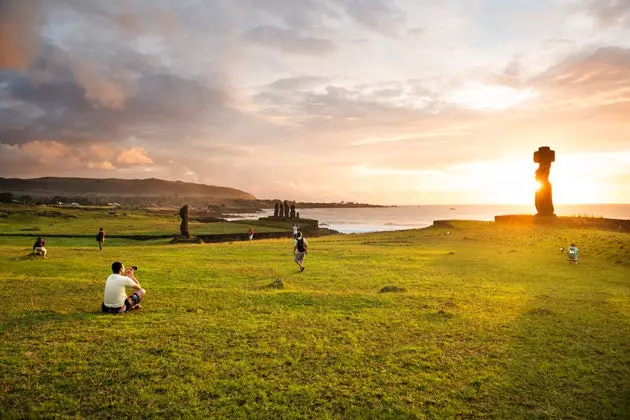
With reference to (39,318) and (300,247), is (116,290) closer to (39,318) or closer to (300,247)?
(39,318)

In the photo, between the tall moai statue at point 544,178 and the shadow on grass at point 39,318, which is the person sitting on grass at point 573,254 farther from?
the shadow on grass at point 39,318

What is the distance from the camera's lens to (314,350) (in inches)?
417

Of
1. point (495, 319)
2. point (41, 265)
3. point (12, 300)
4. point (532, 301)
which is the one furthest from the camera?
point (41, 265)

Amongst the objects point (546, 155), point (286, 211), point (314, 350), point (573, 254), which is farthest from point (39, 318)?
point (286, 211)

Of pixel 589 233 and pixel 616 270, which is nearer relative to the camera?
pixel 616 270

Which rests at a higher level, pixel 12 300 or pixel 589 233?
pixel 589 233

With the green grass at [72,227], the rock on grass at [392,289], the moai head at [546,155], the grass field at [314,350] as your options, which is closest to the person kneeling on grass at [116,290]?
the grass field at [314,350]

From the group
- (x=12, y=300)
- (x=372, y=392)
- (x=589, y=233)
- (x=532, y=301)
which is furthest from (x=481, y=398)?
(x=589, y=233)

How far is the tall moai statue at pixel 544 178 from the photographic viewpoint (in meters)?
51.7

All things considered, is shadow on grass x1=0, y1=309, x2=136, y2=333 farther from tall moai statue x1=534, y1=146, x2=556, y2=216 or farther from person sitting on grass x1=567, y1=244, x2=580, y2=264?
tall moai statue x1=534, y1=146, x2=556, y2=216

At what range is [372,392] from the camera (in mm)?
8547

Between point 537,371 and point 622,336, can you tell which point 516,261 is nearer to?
point 622,336

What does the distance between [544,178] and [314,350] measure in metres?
51.1

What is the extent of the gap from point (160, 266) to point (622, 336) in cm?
2212
